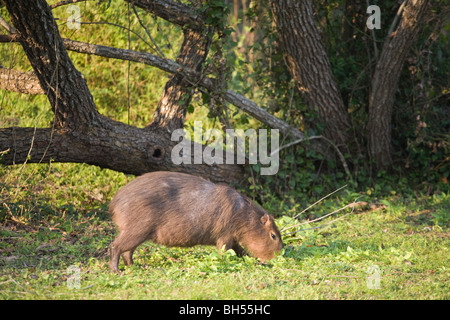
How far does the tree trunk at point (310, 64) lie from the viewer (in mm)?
7004

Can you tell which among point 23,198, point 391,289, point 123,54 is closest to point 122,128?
point 123,54

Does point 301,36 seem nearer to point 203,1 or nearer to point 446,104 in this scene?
point 203,1

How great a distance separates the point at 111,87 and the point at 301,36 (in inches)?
137

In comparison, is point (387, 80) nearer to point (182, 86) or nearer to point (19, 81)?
point (182, 86)

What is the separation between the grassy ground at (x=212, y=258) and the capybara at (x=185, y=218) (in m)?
0.20

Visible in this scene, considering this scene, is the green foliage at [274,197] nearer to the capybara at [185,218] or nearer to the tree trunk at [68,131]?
the capybara at [185,218]

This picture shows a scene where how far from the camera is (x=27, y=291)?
379 cm

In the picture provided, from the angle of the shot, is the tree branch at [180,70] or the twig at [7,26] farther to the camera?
the tree branch at [180,70]

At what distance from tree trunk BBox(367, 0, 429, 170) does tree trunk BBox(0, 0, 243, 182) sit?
7.25 ft

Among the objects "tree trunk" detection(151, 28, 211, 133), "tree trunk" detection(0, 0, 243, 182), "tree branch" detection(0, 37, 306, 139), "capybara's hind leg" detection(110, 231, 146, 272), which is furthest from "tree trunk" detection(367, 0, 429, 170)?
"capybara's hind leg" detection(110, 231, 146, 272)

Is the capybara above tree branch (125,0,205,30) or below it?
below

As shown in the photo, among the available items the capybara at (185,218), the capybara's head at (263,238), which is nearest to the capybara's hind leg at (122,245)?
the capybara at (185,218)

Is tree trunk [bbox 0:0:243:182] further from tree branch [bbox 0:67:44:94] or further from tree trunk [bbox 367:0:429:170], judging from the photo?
tree trunk [bbox 367:0:429:170]

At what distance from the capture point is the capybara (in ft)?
15.0
